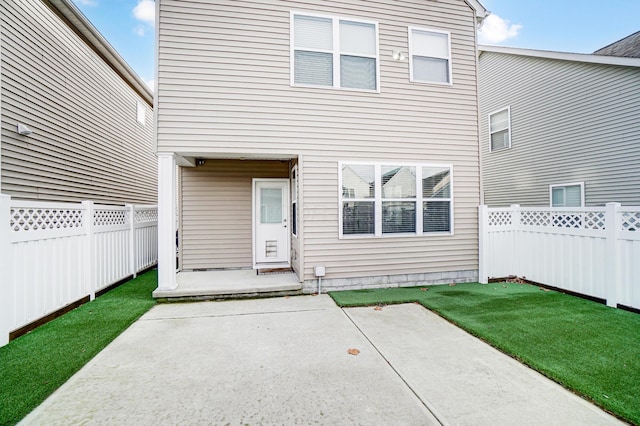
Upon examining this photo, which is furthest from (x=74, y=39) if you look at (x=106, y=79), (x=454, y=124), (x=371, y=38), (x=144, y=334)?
(x=454, y=124)

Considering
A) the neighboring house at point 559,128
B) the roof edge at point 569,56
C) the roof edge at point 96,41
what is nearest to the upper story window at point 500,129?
the neighboring house at point 559,128

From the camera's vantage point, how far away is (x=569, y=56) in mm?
8398

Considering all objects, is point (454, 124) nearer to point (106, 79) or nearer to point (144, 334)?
point (144, 334)

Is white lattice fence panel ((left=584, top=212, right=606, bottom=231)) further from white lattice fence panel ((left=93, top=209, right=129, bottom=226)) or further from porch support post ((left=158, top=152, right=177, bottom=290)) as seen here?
white lattice fence panel ((left=93, top=209, right=129, bottom=226))

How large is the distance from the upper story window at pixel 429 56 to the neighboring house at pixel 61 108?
21.2ft

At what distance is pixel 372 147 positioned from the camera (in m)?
5.85

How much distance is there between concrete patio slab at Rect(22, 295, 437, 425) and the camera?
2.23 metres

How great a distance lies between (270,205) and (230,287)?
2.43 m

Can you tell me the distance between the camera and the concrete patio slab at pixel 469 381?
222 centimetres

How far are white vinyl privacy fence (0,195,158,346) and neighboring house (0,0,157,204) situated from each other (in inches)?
63.3

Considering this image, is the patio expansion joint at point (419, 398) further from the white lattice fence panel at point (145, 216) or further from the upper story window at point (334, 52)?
the white lattice fence panel at point (145, 216)

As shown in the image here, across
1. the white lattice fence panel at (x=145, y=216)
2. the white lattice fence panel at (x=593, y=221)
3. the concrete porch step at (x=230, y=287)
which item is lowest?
the concrete porch step at (x=230, y=287)

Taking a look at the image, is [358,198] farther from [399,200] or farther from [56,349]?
[56,349]

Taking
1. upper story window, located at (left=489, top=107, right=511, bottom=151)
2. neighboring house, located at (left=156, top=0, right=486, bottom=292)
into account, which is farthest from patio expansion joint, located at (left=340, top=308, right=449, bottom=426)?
upper story window, located at (left=489, top=107, right=511, bottom=151)
